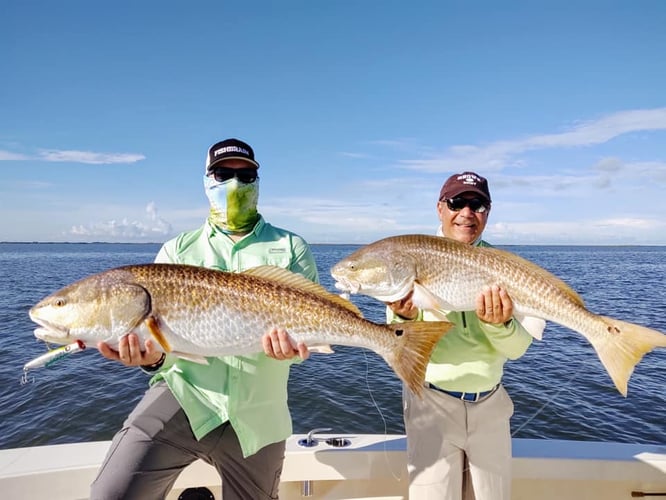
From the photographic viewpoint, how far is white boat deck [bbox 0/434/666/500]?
398 cm

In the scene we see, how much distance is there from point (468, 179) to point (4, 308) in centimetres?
2807

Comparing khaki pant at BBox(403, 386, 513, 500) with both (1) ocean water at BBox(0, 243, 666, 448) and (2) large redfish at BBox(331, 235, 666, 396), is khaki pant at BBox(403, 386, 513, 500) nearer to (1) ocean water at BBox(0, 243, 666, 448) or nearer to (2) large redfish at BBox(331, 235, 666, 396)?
(2) large redfish at BBox(331, 235, 666, 396)

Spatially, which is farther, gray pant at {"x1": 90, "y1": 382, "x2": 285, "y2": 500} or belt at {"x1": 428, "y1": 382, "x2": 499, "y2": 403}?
belt at {"x1": 428, "y1": 382, "x2": 499, "y2": 403}

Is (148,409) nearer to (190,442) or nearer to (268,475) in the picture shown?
(190,442)

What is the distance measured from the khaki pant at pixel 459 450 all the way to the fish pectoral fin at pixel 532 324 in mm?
660

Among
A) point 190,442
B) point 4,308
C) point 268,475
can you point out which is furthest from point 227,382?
point 4,308

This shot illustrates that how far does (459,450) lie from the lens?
3.50m

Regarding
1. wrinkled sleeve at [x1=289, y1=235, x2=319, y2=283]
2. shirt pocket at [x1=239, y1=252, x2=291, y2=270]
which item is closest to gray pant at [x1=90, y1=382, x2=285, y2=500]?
shirt pocket at [x1=239, y1=252, x2=291, y2=270]

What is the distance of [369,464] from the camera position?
4.22m

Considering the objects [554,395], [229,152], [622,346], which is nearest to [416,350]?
[622,346]

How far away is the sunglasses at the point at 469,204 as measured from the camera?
12.7 feet

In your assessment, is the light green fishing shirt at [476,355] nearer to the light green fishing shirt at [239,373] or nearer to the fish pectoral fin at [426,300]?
the fish pectoral fin at [426,300]

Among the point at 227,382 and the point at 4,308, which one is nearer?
the point at 227,382

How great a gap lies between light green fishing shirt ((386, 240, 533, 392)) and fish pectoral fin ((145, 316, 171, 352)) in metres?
2.15
